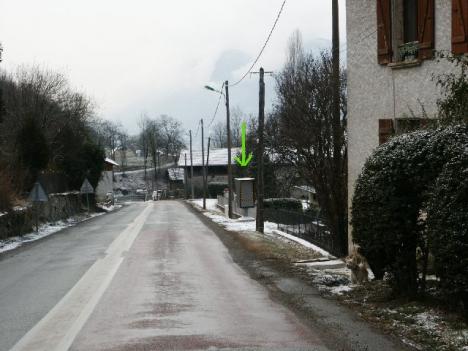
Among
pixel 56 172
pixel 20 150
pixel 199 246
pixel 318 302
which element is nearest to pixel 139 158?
pixel 56 172

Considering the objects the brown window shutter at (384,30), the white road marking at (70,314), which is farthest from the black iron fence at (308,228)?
the white road marking at (70,314)

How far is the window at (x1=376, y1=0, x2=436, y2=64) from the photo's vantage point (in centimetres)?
1339

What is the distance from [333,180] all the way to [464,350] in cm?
1356

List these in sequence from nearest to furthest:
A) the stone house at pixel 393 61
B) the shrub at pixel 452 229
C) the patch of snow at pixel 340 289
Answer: the shrub at pixel 452 229, the patch of snow at pixel 340 289, the stone house at pixel 393 61

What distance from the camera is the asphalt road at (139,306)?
292 inches

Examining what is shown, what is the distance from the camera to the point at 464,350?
21.8 feet

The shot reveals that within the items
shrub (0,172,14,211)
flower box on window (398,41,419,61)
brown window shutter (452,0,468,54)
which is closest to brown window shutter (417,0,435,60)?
flower box on window (398,41,419,61)

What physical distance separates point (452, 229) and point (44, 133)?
41.2m

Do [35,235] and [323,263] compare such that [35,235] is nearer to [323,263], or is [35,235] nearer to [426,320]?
[323,263]

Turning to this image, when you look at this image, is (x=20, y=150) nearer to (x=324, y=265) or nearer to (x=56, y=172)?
(x=56, y=172)

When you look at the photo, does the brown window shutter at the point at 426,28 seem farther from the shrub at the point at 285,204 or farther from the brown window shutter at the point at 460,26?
the shrub at the point at 285,204

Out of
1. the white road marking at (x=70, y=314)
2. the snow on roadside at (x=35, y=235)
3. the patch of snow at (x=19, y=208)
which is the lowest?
the snow on roadside at (x=35, y=235)

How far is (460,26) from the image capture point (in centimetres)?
1227

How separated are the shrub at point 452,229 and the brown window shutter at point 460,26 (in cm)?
574
